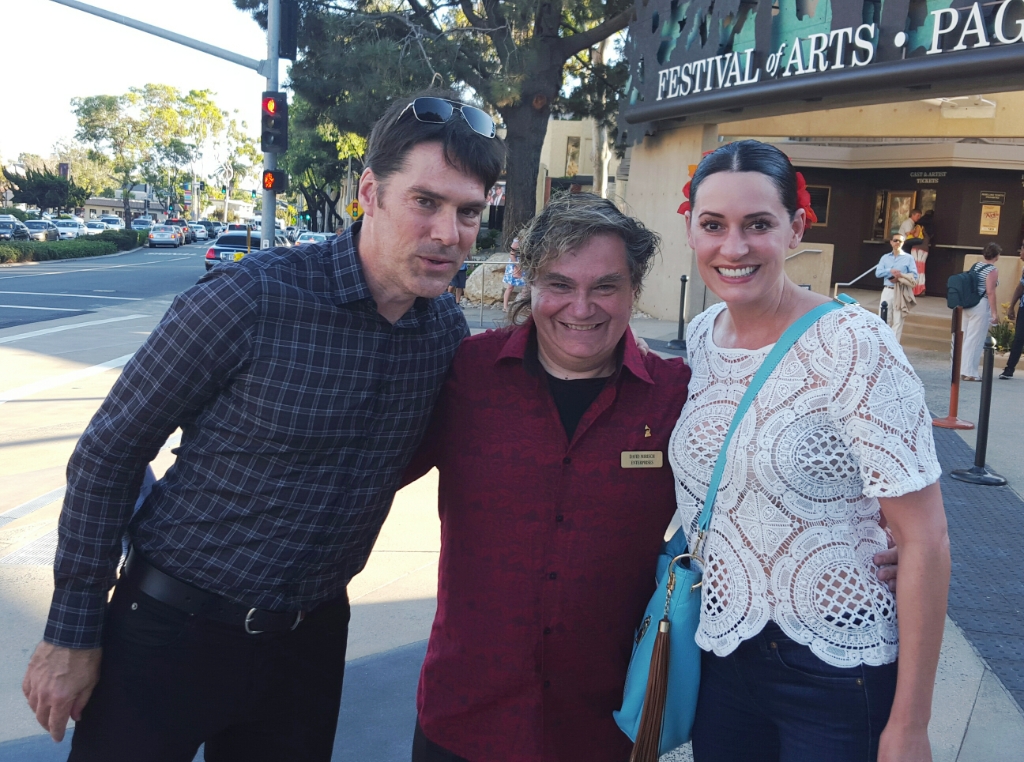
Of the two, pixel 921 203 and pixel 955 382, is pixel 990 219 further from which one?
pixel 955 382

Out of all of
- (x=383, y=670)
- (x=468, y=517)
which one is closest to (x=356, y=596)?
(x=383, y=670)

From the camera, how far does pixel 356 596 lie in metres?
4.57

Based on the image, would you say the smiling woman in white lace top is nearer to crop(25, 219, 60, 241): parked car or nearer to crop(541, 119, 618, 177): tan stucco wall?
crop(541, 119, 618, 177): tan stucco wall

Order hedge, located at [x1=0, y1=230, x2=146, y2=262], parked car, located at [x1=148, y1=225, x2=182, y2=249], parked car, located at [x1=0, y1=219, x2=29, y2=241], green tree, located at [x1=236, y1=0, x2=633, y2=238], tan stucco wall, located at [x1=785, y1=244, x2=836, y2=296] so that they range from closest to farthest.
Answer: tan stucco wall, located at [x1=785, y1=244, x2=836, y2=296]
green tree, located at [x1=236, y1=0, x2=633, y2=238]
hedge, located at [x1=0, y1=230, x2=146, y2=262]
parked car, located at [x1=0, y1=219, x2=29, y2=241]
parked car, located at [x1=148, y1=225, x2=182, y2=249]

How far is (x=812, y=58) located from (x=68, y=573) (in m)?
12.8

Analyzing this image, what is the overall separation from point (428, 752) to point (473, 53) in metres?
19.9

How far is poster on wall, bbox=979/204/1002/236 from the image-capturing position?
69.4 feet

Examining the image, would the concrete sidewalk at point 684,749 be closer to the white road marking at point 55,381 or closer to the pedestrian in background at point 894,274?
the white road marking at point 55,381

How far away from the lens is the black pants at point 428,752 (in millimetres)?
2256

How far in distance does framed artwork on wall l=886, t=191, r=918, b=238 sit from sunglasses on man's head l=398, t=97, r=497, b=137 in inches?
897

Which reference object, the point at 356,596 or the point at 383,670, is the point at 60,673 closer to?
the point at 383,670

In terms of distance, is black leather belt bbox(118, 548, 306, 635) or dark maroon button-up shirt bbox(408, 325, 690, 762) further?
dark maroon button-up shirt bbox(408, 325, 690, 762)

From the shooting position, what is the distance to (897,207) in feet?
74.8

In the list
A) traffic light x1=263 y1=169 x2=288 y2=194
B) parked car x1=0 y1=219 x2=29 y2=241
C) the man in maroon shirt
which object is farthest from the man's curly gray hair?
parked car x1=0 y1=219 x2=29 y2=241
